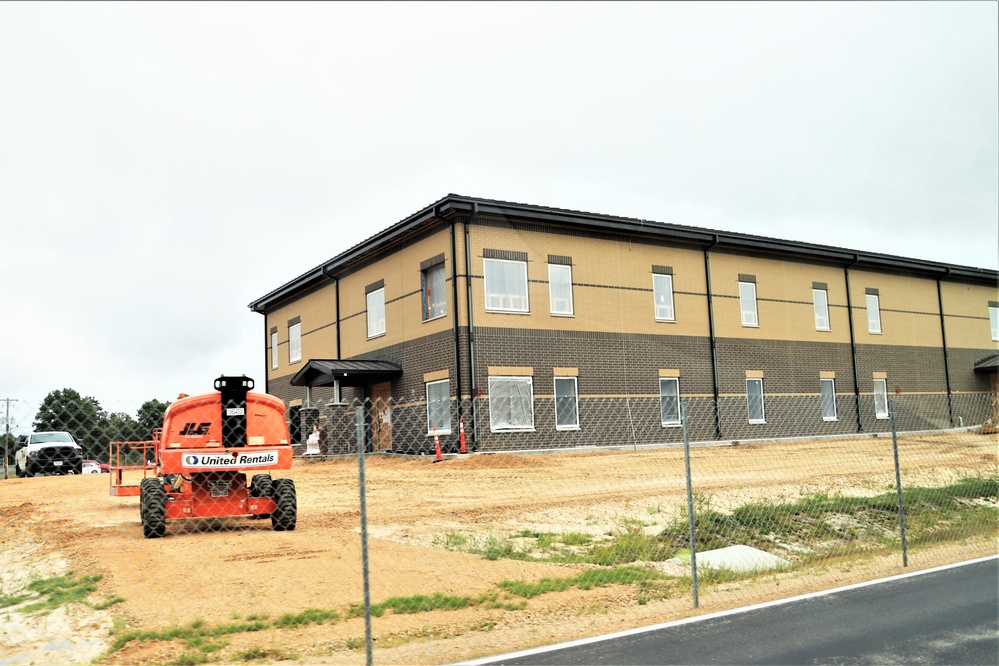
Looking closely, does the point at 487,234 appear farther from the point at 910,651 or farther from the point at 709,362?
the point at 910,651

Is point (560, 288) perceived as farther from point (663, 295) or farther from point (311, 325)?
point (311, 325)

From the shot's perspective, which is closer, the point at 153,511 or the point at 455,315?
the point at 153,511

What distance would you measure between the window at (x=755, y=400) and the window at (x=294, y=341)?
750 inches

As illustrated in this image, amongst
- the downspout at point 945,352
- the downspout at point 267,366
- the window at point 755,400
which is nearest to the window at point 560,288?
the window at point 755,400

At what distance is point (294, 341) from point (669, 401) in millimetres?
17511

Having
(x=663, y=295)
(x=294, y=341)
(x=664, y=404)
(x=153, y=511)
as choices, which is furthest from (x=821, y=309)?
(x=153, y=511)

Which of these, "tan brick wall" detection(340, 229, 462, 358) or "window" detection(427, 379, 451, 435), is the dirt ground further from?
"tan brick wall" detection(340, 229, 462, 358)

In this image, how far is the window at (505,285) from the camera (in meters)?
26.6

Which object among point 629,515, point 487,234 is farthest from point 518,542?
point 487,234

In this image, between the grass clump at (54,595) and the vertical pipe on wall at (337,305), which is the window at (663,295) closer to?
the vertical pipe on wall at (337,305)

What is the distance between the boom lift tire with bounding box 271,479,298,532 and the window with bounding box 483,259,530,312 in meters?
14.5

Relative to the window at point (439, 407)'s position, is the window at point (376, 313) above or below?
above

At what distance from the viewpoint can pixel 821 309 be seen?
1407 inches

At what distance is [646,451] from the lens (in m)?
27.4
